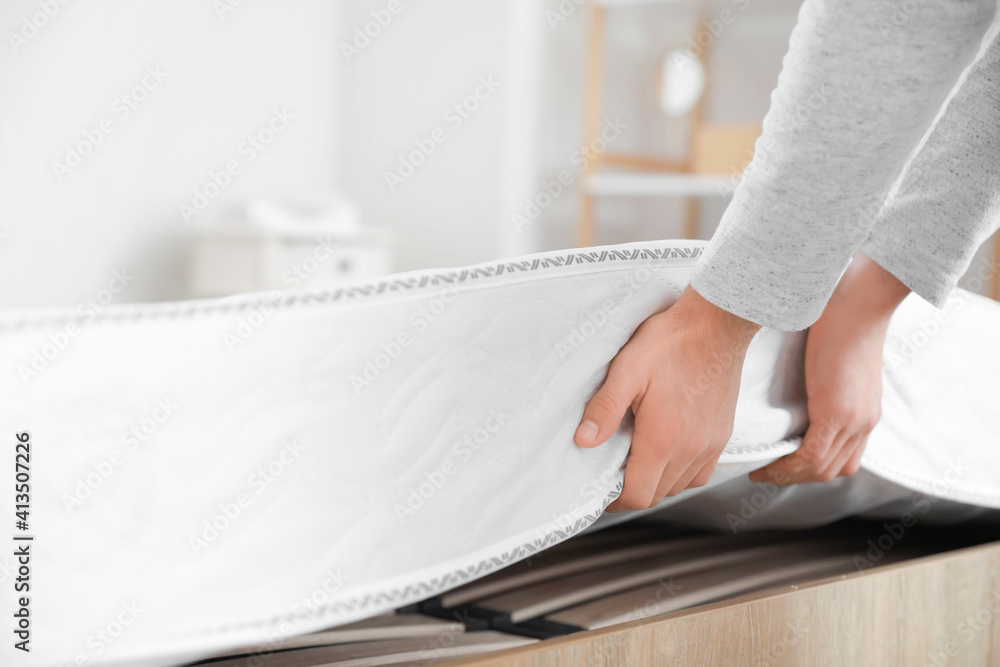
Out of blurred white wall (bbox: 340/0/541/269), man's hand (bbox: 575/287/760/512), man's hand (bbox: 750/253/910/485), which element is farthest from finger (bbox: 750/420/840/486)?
blurred white wall (bbox: 340/0/541/269)

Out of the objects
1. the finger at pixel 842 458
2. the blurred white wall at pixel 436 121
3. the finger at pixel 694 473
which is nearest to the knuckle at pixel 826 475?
the finger at pixel 842 458

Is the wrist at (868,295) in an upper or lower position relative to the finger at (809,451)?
upper

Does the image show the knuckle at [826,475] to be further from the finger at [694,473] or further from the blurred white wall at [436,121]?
the blurred white wall at [436,121]

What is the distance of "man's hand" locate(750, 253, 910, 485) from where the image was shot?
502mm

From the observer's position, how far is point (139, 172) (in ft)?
8.16

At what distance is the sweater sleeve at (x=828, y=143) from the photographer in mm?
373

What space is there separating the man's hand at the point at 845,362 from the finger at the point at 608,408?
0.49ft

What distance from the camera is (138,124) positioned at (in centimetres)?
249

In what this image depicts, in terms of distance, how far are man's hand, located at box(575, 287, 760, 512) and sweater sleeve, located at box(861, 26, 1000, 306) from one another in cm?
13

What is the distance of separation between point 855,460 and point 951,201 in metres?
0.17

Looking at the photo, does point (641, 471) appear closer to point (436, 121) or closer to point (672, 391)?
point (672, 391)

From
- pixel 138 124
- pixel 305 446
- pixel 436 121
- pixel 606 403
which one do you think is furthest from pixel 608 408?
pixel 436 121

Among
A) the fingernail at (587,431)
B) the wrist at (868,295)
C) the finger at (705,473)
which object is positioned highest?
the wrist at (868,295)

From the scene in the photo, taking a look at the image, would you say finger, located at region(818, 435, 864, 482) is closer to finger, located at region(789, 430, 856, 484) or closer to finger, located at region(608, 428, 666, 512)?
finger, located at region(789, 430, 856, 484)
